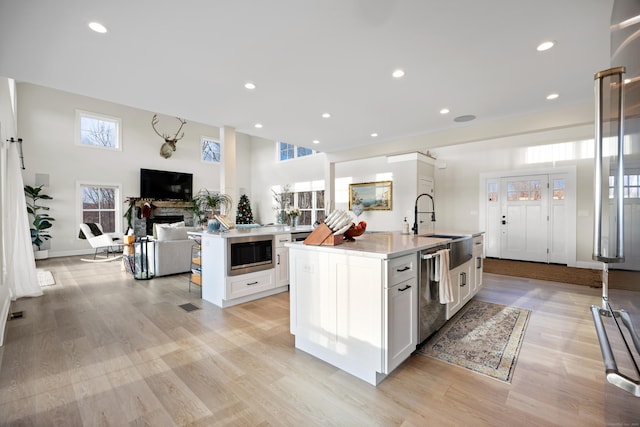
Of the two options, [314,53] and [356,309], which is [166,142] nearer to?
[314,53]

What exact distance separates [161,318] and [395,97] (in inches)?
149

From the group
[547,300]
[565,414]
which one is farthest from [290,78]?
[547,300]

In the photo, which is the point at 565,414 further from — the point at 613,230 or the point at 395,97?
the point at 395,97

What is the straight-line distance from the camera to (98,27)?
2.11 metres

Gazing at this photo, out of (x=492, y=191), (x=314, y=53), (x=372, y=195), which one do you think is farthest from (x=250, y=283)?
(x=492, y=191)

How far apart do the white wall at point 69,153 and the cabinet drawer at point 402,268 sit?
8.58 meters

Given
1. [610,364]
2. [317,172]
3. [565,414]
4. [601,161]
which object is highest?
[317,172]

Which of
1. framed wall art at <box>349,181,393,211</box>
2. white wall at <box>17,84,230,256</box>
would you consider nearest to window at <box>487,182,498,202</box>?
framed wall art at <box>349,181,393,211</box>

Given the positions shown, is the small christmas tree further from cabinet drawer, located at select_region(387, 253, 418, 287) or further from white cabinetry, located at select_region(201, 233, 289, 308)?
cabinet drawer, located at select_region(387, 253, 418, 287)

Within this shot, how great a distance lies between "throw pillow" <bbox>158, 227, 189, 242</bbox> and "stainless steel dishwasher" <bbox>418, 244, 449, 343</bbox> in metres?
4.50

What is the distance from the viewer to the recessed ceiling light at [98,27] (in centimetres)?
208

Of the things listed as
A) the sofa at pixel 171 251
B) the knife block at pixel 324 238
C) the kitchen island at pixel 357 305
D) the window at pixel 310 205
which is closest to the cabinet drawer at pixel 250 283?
the kitchen island at pixel 357 305

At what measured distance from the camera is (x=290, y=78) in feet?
9.75

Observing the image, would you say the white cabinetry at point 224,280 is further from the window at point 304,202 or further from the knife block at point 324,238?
the window at point 304,202
